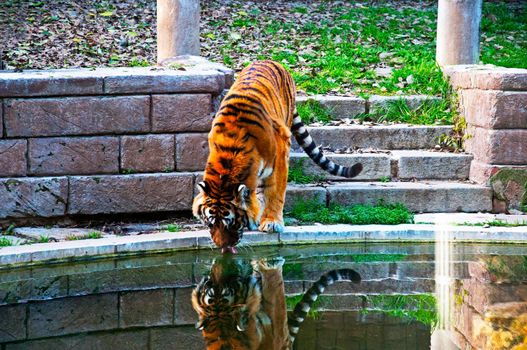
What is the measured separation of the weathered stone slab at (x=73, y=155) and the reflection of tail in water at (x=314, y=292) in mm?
2601

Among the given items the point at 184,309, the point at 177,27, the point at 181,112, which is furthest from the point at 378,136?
the point at 184,309

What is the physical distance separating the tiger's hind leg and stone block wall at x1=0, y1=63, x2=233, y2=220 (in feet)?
3.05

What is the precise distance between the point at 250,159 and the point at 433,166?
2.79 meters

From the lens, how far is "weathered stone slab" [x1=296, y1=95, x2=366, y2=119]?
9.59 metres

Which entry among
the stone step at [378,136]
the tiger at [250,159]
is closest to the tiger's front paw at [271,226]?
the tiger at [250,159]

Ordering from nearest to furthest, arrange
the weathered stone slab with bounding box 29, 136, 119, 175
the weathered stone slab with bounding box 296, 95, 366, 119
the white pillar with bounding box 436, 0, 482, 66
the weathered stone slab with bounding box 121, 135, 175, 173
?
the weathered stone slab with bounding box 29, 136, 119, 175 < the weathered stone slab with bounding box 121, 135, 175, 173 < the weathered stone slab with bounding box 296, 95, 366, 119 < the white pillar with bounding box 436, 0, 482, 66

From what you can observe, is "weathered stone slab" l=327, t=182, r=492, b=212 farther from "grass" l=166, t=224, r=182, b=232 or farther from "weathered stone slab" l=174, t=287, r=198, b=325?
"weathered stone slab" l=174, t=287, r=198, b=325

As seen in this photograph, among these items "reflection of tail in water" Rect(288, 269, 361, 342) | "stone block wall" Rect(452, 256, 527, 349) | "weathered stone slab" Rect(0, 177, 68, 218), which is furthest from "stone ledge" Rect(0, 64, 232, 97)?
"stone block wall" Rect(452, 256, 527, 349)

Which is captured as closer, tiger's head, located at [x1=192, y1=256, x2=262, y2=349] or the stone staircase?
tiger's head, located at [x1=192, y1=256, x2=262, y2=349]

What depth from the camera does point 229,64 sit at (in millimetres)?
11609

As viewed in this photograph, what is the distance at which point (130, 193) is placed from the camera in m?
7.98

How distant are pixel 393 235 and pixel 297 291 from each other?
5.84 ft

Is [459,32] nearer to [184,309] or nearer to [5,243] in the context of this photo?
[5,243]

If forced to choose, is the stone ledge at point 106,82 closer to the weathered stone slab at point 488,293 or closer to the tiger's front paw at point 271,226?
the tiger's front paw at point 271,226
